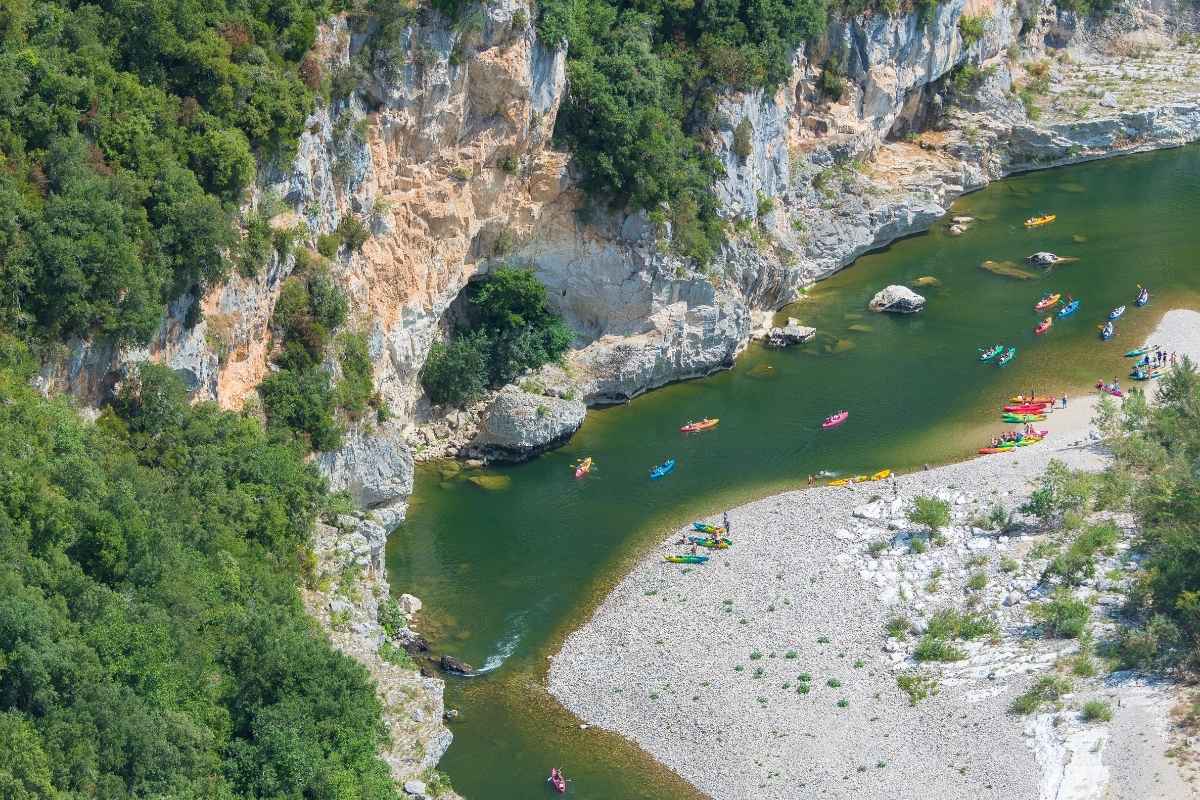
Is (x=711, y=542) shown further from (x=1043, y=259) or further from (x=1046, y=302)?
(x=1043, y=259)

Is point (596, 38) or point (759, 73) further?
point (759, 73)

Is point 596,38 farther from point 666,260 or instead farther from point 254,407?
point 254,407

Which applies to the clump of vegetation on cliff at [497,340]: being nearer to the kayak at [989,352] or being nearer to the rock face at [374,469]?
the rock face at [374,469]

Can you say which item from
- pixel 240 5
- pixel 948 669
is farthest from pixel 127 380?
pixel 948 669

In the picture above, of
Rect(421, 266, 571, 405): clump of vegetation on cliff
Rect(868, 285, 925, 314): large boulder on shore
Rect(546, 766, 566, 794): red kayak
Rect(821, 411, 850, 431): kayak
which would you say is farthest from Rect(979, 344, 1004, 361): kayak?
Rect(546, 766, 566, 794): red kayak

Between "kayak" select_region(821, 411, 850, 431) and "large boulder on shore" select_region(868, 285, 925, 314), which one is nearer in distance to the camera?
"kayak" select_region(821, 411, 850, 431)

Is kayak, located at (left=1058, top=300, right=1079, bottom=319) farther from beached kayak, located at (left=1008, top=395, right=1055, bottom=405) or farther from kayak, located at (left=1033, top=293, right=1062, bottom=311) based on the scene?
beached kayak, located at (left=1008, top=395, right=1055, bottom=405)

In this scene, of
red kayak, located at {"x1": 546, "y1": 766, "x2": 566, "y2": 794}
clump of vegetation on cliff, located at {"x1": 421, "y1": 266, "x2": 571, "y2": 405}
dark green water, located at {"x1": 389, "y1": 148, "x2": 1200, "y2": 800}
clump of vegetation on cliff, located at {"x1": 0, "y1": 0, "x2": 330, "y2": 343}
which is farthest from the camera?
clump of vegetation on cliff, located at {"x1": 421, "y1": 266, "x2": 571, "y2": 405}
